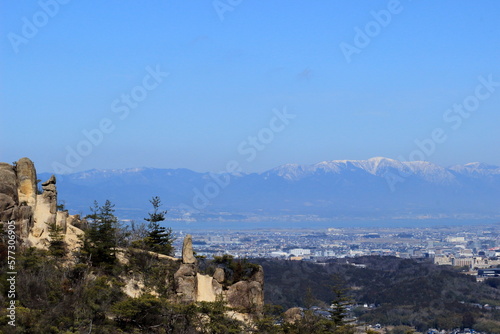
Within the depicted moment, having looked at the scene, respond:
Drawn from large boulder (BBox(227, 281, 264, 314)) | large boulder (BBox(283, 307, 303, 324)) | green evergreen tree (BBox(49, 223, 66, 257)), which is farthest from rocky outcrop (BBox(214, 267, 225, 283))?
green evergreen tree (BBox(49, 223, 66, 257))

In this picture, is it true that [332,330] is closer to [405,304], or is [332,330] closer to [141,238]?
[141,238]

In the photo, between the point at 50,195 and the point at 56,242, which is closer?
the point at 56,242

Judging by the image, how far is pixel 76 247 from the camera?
3600 centimetres

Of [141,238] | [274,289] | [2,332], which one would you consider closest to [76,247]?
[141,238]

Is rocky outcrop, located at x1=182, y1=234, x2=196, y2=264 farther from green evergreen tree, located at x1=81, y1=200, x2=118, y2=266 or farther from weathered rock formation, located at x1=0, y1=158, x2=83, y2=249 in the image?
weathered rock formation, located at x1=0, y1=158, x2=83, y2=249

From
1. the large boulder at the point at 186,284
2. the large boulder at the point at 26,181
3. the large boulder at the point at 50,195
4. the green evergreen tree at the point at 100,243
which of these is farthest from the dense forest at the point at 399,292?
the large boulder at the point at 26,181

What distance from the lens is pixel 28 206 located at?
116ft

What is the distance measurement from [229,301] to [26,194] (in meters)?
10.8

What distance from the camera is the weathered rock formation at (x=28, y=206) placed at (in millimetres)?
34656

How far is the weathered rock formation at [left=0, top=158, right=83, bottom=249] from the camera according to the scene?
3466 cm

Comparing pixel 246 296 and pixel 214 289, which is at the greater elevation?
pixel 214 289

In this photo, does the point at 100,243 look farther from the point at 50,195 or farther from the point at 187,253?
the point at 187,253

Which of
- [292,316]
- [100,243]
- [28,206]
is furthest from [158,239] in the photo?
[292,316]

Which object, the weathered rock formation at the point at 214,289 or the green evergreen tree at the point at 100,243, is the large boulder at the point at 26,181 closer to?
the green evergreen tree at the point at 100,243
